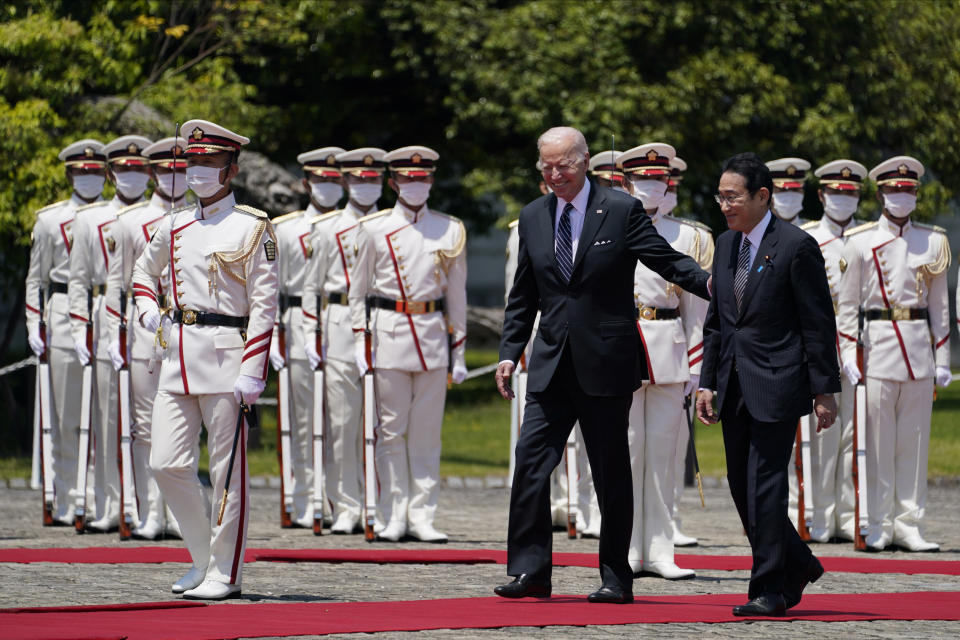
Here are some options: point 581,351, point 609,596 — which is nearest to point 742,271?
point 581,351

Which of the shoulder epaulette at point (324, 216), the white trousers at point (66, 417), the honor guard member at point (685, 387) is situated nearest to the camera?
the honor guard member at point (685, 387)

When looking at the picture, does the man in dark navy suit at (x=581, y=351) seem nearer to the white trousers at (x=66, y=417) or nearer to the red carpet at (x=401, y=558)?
→ the red carpet at (x=401, y=558)

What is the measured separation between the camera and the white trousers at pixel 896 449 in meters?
11.6

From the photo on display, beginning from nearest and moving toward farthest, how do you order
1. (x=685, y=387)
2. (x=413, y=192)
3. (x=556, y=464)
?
1. (x=556, y=464)
2. (x=685, y=387)
3. (x=413, y=192)

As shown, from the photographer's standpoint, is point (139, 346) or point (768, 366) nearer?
point (768, 366)

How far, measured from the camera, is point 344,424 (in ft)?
41.0

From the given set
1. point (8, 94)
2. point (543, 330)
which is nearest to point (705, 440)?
point (8, 94)

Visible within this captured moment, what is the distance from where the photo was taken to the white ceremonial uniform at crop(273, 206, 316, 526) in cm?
1288

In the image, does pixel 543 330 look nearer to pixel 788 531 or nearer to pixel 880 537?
pixel 788 531

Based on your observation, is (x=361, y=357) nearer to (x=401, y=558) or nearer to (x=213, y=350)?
(x=401, y=558)

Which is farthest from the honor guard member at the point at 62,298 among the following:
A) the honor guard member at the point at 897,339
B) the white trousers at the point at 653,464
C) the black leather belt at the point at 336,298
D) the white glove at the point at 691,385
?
the honor guard member at the point at 897,339

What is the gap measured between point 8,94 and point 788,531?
1226cm

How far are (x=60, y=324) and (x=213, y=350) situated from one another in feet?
14.9

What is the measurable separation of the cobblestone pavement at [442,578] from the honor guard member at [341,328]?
50cm
